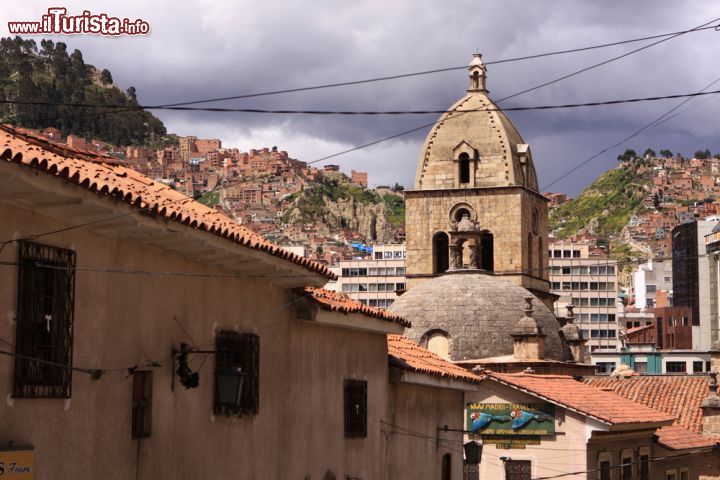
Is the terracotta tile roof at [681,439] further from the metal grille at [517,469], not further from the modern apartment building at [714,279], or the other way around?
the modern apartment building at [714,279]

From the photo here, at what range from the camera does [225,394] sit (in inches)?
588

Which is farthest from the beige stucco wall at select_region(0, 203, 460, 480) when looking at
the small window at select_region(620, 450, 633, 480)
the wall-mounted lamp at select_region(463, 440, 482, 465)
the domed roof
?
the domed roof

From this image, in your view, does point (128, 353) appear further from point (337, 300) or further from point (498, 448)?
point (498, 448)

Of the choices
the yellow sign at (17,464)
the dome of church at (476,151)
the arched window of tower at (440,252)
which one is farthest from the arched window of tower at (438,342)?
the yellow sign at (17,464)

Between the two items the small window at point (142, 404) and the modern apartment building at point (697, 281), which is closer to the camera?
the small window at point (142, 404)

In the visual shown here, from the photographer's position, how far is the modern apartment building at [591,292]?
15925cm

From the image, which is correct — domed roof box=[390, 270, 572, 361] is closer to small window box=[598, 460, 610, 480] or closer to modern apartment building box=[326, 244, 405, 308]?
small window box=[598, 460, 610, 480]

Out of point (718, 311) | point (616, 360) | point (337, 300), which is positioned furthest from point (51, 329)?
point (718, 311)

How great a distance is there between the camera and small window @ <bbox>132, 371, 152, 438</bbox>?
13.5 meters

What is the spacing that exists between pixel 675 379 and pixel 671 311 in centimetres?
8582

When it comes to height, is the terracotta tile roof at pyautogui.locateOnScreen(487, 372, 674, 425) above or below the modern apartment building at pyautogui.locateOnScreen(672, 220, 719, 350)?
below

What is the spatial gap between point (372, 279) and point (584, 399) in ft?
446

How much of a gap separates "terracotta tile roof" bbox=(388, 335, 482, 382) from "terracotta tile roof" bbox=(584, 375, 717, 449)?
18.9 m

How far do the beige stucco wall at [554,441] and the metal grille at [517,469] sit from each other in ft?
0.73
